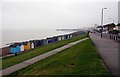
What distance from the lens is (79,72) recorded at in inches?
342

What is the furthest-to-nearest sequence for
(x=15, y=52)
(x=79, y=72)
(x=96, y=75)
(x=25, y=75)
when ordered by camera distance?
1. (x=15, y=52)
2. (x=25, y=75)
3. (x=79, y=72)
4. (x=96, y=75)

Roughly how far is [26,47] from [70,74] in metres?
18.3

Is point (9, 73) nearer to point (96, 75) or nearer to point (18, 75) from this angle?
point (18, 75)

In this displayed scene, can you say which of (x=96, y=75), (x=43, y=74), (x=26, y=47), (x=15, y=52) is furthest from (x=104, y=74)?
(x=26, y=47)

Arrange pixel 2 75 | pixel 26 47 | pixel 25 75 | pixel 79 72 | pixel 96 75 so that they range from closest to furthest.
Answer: pixel 96 75 < pixel 79 72 < pixel 25 75 < pixel 2 75 < pixel 26 47

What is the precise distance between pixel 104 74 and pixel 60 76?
5.52 feet

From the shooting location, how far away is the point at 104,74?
822 centimetres

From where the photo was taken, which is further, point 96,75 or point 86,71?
point 86,71

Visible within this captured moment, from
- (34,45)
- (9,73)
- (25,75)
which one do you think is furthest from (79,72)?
(34,45)

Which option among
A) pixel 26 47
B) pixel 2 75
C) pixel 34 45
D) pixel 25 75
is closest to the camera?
pixel 25 75

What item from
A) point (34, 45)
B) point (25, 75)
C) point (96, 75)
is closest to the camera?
point (96, 75)

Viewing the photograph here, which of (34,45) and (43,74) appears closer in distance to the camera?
(43,74)

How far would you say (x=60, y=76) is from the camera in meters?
8.49

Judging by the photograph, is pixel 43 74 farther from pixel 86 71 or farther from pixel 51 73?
pixel 86 71
